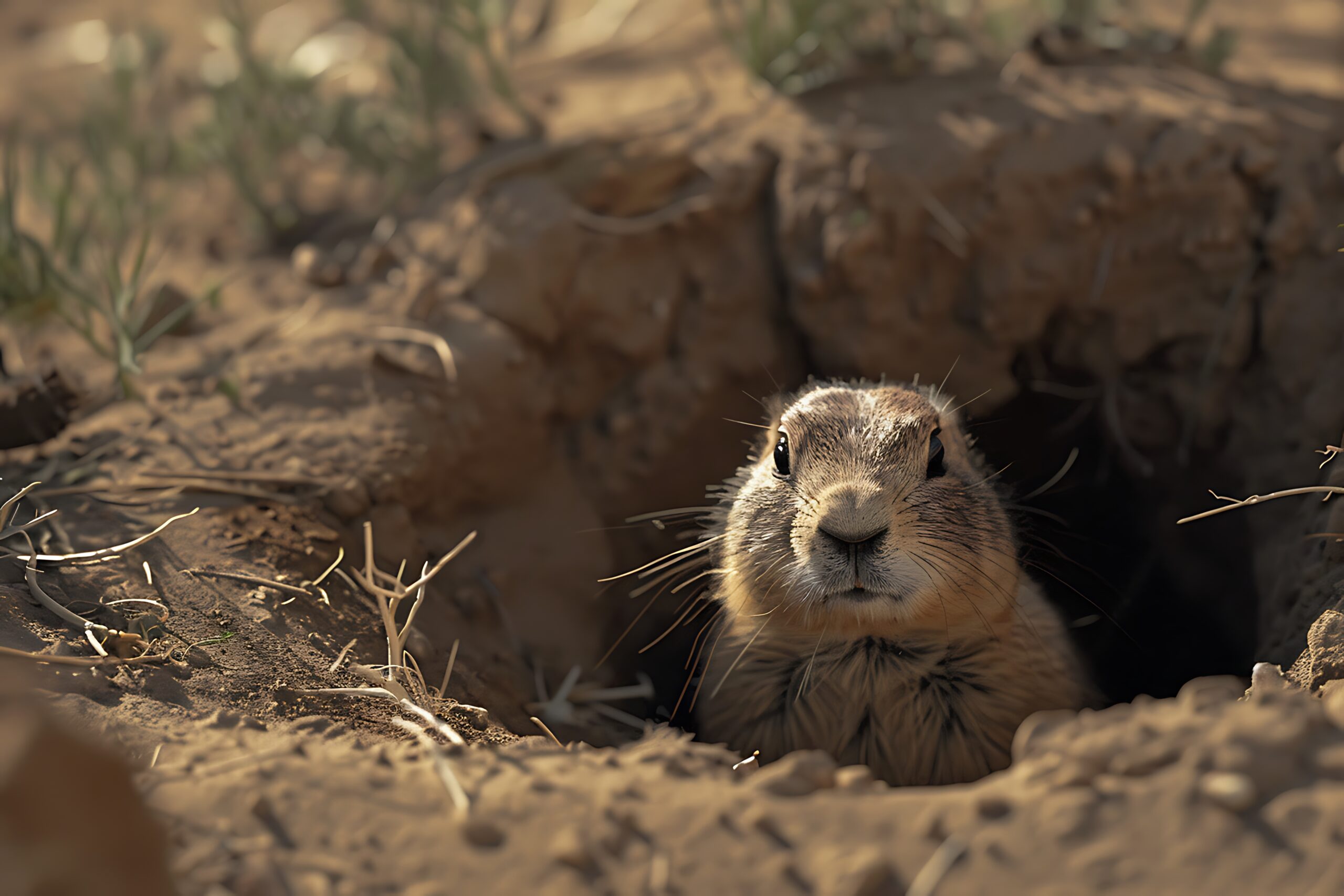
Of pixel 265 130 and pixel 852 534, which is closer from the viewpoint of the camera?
pixel 852 534

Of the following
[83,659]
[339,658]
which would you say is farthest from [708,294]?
[83,659]

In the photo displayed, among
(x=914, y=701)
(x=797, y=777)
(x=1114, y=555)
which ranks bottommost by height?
(x=1114, y=555)

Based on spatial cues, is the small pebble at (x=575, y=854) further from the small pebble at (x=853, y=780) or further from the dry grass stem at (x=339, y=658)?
the dry grass stem at (x=339, y=658)

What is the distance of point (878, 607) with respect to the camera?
2988mm

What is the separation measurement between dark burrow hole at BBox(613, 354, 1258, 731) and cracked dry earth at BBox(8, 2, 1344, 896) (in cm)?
3

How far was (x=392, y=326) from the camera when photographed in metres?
4.37

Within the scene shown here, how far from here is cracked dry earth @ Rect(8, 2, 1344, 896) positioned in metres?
2.85

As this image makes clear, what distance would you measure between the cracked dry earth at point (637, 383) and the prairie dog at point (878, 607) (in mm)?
572

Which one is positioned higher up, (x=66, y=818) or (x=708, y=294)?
(x=66, y=818)

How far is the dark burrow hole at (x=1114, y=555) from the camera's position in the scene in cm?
464

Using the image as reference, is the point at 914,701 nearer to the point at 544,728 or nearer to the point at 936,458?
the point at 936,458

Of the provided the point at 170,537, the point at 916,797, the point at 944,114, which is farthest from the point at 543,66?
the point at 916,797

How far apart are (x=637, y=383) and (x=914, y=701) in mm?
2150

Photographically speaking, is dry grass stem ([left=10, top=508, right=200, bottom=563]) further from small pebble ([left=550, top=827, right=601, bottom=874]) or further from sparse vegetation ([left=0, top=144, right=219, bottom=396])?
small pebble ([left=550, top=827, right=601, bottom=874])
